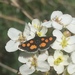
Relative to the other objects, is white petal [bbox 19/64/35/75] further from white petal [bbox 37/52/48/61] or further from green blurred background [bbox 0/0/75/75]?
green blurred background [bbox 0/0/75/75]

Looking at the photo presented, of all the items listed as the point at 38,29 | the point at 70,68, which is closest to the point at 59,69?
the point at 70,68

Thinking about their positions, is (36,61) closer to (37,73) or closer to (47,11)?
(37,73)

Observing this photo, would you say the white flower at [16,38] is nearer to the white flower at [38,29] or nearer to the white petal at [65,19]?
the white flower at [38,29]

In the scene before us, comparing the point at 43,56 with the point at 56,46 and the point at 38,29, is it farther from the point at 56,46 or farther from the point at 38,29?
the point at 38,29

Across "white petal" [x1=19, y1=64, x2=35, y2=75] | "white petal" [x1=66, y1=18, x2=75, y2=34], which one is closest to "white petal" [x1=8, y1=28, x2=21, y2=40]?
"white petal" [x1=19, y1=64, x2=35, y2=75]

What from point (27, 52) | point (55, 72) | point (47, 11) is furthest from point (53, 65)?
point (47, 11)

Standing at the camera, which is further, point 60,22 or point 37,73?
point 60,22

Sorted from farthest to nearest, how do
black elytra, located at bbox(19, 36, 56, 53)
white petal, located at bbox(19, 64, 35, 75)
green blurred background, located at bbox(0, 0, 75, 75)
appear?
green blurred background, located at bbox(0, 0, 75, 75) → white petal, located at bbox(19, 64, 35, 75) → black elytra, located at bbox(19, 36, 56, 53)
